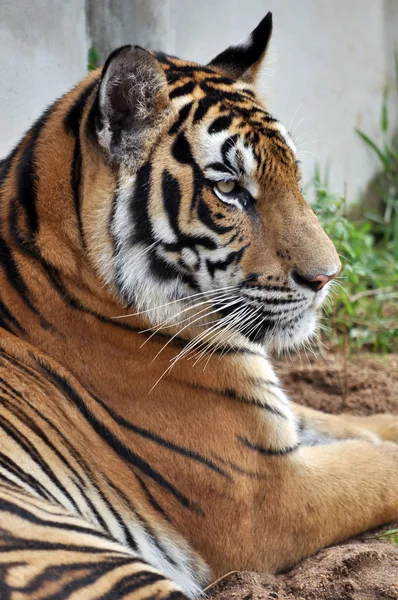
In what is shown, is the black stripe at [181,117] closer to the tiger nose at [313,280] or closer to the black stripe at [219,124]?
the black stripe at [219,124]

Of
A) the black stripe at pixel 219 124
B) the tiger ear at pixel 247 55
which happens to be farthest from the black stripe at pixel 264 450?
the tiger ear at pixel 247 55

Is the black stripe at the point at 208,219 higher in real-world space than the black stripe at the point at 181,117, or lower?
lower

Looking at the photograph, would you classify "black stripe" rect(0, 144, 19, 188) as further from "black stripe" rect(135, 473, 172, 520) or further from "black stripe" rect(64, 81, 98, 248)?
"black stripe" rect(135, 473, 172, 520)

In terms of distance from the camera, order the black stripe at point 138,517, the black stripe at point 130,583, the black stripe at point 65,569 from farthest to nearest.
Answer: the black stripe at point 138,517, the black stripe at point 130,583, the black stripe at point 65,569

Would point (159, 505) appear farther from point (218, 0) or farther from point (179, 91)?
point (218, 0)

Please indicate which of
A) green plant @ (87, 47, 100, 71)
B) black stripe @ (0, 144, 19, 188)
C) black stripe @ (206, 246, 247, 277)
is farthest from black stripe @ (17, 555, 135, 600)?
green plant @ (87, 47, 100, 71)

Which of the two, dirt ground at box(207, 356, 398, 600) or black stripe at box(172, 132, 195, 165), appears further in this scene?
black stripe at box(172, 132, 195, 165)

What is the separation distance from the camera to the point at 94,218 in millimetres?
2555

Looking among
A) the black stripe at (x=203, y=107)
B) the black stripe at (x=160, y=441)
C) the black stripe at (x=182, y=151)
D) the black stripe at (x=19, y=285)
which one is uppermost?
the black stripe at (x=203, y=107)

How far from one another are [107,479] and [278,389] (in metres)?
0.66

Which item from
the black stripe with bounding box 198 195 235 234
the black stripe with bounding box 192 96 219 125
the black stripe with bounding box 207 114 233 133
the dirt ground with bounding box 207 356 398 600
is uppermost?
the black stripe with bounding box 192 96 219 125

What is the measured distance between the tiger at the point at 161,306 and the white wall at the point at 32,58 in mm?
1203

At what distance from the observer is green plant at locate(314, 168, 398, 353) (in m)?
4.36

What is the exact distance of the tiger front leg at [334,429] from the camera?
11.1 ft
